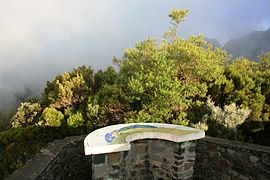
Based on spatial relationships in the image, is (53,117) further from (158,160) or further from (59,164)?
Result: (158,160)

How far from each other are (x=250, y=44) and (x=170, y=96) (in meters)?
68.4

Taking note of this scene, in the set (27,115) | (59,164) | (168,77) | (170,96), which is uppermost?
(168,77)

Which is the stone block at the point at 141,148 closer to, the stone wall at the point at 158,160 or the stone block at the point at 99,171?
the stone wall at the point at 158,160

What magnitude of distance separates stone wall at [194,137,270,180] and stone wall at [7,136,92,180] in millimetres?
2013

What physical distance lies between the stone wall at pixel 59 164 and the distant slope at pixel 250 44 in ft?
201

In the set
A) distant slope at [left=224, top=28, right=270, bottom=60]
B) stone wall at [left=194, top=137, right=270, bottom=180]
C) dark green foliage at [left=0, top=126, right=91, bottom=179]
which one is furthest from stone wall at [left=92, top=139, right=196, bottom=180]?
distant slope at [left=224, top=28, right=270, bottom=60]

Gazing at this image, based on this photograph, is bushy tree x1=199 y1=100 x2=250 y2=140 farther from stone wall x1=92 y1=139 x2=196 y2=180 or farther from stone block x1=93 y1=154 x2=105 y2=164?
stone block x1=93 y1=154 x2=105 y2=164

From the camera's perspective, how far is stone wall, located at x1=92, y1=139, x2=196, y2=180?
15.8ft

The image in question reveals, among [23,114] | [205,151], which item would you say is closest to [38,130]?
[23,114]

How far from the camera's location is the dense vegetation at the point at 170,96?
11.2 metres

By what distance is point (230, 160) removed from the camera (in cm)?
530

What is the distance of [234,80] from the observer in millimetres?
13742

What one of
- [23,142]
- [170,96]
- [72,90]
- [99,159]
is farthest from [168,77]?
[23,142]

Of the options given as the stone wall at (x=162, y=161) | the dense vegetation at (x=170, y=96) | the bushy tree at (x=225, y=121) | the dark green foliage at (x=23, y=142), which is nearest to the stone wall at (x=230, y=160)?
the stone wall at (x=162, y=161)
